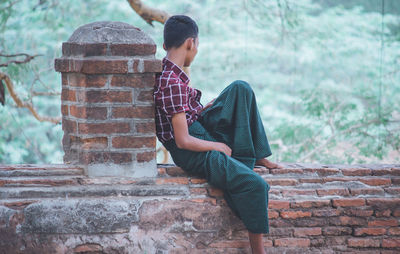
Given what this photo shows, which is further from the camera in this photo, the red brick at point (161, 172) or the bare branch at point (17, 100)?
the bare branch at point (17, 100)

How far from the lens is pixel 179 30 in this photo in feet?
8.99

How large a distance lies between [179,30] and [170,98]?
45 centimetres

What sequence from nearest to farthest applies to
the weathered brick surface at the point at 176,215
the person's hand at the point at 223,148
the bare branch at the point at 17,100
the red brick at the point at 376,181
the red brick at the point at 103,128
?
1. the weathered brick surface at the point at 176,215
2. the red brick at the point at 103,128
3. the person's hand at the point at 223,148
4. the red brick at the point at 376,181
5. the bare branch at the point at 17,100

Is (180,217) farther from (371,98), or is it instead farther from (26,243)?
(371,98)

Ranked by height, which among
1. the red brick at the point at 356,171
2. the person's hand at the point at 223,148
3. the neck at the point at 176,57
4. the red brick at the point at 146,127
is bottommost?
the red brick at the point at 356,171

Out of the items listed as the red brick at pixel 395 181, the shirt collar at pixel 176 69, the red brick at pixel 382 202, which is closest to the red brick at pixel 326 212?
the red brick at pixel 382 202

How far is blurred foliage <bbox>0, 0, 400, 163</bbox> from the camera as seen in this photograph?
7.86 m

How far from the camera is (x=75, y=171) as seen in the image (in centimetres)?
272

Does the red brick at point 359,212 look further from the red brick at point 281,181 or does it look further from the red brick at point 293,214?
the red brick at point 281,181

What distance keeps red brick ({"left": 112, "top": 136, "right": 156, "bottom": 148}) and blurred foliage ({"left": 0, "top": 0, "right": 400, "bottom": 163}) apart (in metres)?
4.68

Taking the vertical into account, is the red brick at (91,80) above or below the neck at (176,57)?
below

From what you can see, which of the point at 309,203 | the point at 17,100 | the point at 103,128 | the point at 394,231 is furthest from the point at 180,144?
the point at 17,100

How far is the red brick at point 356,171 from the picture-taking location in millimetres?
2988

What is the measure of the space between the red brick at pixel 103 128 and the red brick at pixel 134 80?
0.75ft
